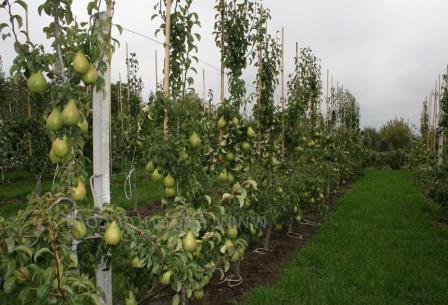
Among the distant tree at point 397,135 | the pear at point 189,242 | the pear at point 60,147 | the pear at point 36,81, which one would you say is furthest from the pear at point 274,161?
the distant tree at point 397,135

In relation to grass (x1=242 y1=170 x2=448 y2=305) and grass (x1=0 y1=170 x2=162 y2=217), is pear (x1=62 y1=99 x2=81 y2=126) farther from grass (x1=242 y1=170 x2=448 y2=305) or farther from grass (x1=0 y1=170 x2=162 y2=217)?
grass (x1=0 y1=170 x2=162 y2=217)

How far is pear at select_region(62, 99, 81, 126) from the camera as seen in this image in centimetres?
172

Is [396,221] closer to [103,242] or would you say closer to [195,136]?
[195,136]

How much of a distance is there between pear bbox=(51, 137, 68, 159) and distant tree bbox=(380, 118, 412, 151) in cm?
3089

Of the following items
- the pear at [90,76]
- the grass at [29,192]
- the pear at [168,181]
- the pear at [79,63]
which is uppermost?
the pear at [79,63]

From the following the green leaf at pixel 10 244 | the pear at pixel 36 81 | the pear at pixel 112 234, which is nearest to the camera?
the green leaf at pixel 10 244

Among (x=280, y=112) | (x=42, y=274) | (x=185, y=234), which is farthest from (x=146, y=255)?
(x=280, y=112)

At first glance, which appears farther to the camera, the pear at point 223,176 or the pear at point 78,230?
the pear at point 223,176

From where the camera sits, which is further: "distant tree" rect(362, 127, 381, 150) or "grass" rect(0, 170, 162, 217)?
"distant tree" rect(362, 127, 381, 150)

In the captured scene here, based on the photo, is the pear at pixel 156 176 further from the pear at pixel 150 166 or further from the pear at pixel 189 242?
the pear at pixel 189 242

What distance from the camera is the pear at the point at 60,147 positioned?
1781 mm

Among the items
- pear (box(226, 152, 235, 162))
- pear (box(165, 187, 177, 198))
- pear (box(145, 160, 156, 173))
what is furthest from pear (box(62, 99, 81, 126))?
pear (box(226, 152, 235, 162))

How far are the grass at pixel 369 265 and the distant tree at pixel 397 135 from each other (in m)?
23.4

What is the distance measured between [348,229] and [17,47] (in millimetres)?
6567
